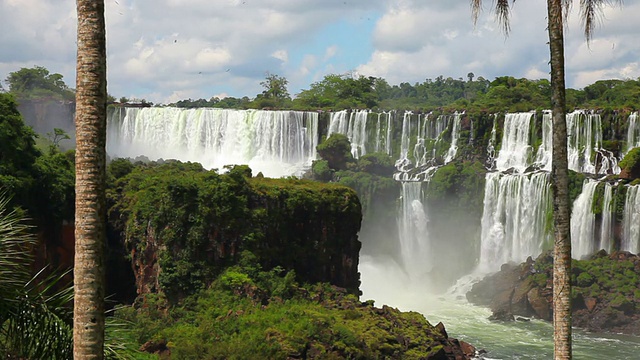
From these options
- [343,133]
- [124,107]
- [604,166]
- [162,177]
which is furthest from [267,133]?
[162,177]

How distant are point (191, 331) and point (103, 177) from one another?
15813 mm

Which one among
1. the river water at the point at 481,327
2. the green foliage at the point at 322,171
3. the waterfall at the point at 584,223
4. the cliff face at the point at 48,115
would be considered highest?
the cliff face at the point at 48,115

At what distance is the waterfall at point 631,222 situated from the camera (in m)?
36.4

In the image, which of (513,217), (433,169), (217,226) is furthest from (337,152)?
(217,226)

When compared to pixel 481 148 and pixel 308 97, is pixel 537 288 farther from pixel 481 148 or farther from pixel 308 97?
pixel 308 97

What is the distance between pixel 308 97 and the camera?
2867 inches

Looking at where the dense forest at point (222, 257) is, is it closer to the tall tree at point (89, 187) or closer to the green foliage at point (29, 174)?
the green foliage at point (29, 174)

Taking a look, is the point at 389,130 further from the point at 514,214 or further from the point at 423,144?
the point at 514,214

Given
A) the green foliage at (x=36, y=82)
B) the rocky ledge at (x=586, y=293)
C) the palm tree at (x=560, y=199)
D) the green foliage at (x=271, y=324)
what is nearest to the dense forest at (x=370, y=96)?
the green foliage at (x=36, y=82)

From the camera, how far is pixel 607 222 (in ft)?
122

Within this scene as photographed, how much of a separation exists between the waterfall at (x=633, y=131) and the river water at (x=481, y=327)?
11.7 meters

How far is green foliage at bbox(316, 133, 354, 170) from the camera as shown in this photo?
48.4 metres

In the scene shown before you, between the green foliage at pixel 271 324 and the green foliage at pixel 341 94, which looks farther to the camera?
the green foliage at pixel 341 94

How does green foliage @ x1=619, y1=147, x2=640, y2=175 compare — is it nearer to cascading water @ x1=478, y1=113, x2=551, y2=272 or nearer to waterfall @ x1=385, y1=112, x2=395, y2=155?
cascading water @ x1=478, y1=113, x2=551, y2=272
